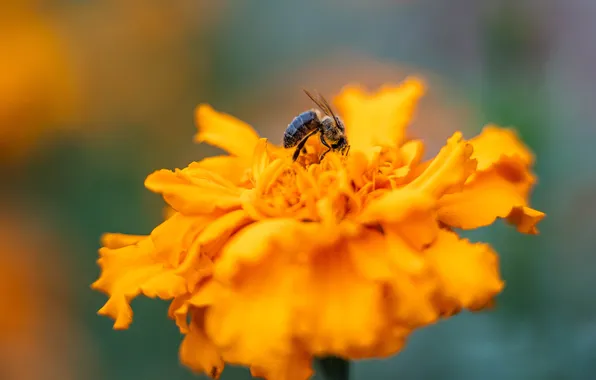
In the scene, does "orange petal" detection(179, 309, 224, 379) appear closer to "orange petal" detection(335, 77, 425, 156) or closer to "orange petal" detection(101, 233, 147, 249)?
"orange petal" detection(101, 233, 147, 249)

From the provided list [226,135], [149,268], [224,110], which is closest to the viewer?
[149,268]

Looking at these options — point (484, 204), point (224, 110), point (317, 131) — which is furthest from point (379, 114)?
point (224, 110)

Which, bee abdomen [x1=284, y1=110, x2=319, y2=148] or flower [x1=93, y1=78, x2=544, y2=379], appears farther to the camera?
bee abdomen [x1=284, y1=110, x2=319, y2=148]

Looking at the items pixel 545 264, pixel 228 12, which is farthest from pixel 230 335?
pixel 228 12

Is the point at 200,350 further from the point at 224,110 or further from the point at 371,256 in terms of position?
the point at 224,110

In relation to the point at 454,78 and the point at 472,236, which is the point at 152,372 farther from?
the point at 454,78

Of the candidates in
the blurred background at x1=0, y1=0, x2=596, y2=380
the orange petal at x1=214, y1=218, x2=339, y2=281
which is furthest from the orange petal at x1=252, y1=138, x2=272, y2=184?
the blurred background at x1=0, y1=0, x2=596, y2=380
